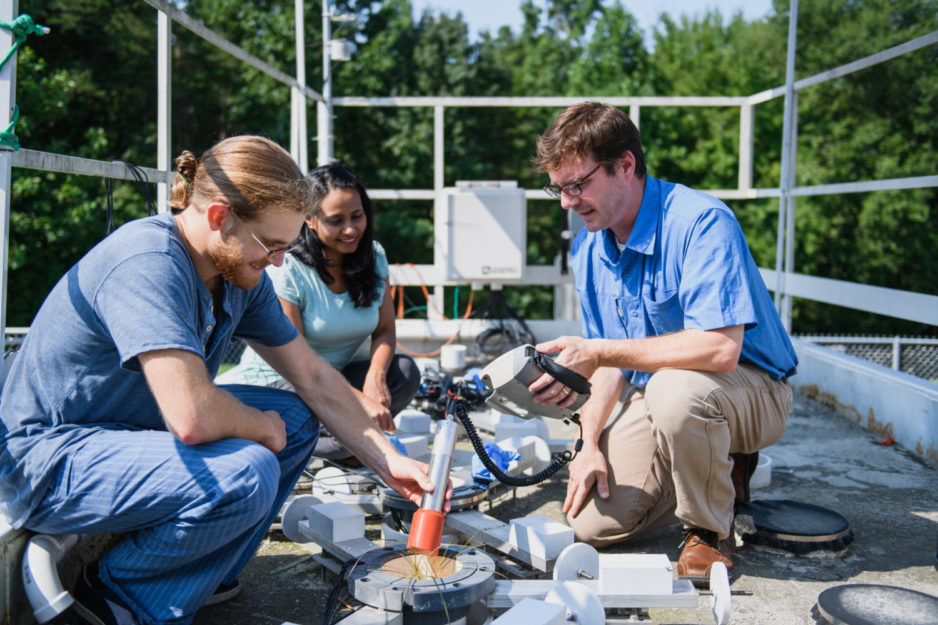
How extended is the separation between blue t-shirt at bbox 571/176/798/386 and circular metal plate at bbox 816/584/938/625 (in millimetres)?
676

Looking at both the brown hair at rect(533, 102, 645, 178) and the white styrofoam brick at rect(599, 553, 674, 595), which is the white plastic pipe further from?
the brown hair at rect(533, 102, 645, 178)

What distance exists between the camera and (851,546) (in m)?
2.41

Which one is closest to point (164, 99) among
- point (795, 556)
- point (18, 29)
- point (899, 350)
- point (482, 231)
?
point (18, 29)

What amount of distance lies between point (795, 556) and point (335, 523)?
4.14 feet

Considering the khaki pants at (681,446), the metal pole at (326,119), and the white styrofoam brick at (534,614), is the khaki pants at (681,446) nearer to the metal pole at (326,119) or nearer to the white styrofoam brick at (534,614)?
the white styrofoam brick at (534,614)

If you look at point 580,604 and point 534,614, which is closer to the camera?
point 534,614

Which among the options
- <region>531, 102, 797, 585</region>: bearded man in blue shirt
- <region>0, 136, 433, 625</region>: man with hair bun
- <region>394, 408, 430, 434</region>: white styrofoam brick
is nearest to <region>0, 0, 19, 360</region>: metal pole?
<region>0, 136, 433, 625</region>: man with hair bun

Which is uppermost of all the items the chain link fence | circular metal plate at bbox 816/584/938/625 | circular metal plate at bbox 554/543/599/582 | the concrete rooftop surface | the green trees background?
the green trees background

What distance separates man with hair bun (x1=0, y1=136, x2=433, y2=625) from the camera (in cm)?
165

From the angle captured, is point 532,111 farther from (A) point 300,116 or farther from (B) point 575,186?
(B) point 575,186

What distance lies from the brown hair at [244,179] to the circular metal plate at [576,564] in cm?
100

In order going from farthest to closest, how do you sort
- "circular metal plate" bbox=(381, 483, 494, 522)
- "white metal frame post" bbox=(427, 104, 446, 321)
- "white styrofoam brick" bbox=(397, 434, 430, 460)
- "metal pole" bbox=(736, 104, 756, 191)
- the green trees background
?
the green trees background → "metal pole" bbox=(736, 104, 756, 191) → "white metal frame post" bbox=(427, 104, 446, 321) → "white styrofoam brick" bbox=(397, 434, 430, 460) → "circular metal plate" bbox=(381, 483, 494, 522)

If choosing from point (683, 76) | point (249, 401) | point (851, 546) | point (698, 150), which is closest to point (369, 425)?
point (249, 401)

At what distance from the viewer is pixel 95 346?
1711mm
